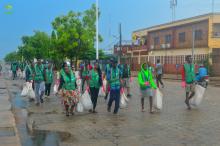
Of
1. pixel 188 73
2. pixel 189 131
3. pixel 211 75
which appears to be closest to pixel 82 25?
pixel 211 75

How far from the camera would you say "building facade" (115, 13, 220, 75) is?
45750 mm

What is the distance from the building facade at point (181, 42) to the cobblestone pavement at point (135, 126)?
94.7ft

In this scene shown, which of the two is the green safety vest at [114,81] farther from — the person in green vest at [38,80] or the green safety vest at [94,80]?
the person in green vest at [38,80]

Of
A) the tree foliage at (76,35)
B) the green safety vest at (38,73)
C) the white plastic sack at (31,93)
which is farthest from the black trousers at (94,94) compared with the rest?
the tree foliage at (76,35)

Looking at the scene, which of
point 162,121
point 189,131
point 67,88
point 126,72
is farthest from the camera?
point 126,72

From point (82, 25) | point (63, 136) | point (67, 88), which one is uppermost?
point (82, 25)

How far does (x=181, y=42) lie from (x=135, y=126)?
42.9m

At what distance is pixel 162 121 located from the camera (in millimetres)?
11320

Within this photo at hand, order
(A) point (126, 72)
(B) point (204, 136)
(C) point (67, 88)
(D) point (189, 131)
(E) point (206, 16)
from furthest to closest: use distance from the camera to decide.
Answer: (E) point (206, 16) → (A) point (126, 72) → (C) point (67, 88) → (D) point (189, 131) → (B) point (204, 136)

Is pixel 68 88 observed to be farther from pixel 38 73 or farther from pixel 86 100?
pixel 38 73

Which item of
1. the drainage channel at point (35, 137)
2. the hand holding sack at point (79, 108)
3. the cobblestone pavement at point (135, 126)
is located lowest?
the drainage channel at point (35, 137)

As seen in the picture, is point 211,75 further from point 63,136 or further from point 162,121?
point 63,136

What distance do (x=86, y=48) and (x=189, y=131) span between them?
32.9 metres

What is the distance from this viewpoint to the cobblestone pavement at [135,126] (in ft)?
28.5
